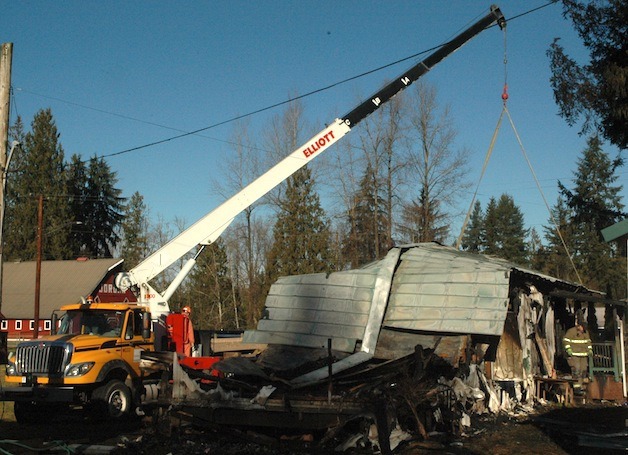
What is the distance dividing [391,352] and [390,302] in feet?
4.36

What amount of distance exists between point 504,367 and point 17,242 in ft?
182

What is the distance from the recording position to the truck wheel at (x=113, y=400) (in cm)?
1342

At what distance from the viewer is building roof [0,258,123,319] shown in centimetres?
5134

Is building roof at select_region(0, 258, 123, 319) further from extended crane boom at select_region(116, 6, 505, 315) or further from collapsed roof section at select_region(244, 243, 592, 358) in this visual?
collapsed roof section at select_region(244, 243, 592, 358)

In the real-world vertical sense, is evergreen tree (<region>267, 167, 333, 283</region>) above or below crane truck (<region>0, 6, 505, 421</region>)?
above

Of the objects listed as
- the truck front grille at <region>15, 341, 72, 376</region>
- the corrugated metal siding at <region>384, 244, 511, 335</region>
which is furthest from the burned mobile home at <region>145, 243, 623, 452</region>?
the truck front grille at <region>15, 341, 72, 376</region>

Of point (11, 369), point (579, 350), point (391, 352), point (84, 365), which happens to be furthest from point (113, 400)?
point (579, 350)

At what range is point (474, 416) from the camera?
12.7 meters

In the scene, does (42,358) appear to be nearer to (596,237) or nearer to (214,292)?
(214,292)

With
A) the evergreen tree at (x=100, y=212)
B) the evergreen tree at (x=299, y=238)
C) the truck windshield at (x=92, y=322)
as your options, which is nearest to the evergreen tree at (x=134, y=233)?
the evergreen tree at (x=100, y=212)

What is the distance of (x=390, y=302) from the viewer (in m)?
14.3

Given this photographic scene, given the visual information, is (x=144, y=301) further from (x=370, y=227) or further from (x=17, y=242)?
(x=17, y=242)

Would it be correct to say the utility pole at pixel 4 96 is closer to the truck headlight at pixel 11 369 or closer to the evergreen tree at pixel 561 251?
the truck headlight at pixel 11 369

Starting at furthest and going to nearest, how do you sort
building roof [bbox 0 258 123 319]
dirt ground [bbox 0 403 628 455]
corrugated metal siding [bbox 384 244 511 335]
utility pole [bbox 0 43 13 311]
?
building roof [bbox 0 258 123 319] → corrugated metal siding [bbox 384 244 511 335] → utility pole [bbox 0 43 13 311] → dirt ground [bbox 0 403 628 455]
